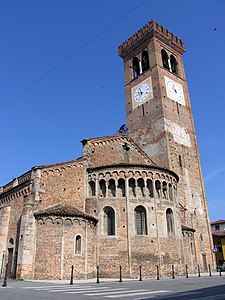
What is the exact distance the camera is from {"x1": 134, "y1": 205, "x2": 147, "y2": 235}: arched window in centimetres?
2358

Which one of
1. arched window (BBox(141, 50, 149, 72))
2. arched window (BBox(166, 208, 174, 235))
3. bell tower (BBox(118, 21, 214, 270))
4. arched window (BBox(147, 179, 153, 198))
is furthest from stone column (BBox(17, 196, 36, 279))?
arched window (BBox(141, 50, 149, 72))

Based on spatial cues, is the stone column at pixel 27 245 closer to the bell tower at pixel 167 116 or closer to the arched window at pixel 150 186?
the arched window at pixel 150 186

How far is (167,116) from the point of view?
3494 cm

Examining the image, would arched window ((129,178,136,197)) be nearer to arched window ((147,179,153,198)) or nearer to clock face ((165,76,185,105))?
arched window ((147,179,153,198))

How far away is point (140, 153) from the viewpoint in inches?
1222

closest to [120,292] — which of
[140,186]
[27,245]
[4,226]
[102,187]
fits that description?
[27,245]

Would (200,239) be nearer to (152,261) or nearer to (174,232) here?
(174,232)

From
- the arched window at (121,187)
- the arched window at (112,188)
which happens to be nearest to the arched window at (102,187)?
the arched window at (112,188)

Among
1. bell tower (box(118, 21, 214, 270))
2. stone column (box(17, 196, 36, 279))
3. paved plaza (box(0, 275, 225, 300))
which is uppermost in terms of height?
bell tower (box(118, 21, 214, 270))

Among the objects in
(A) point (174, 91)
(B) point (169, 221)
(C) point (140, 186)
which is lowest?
(B) point (169, 221)

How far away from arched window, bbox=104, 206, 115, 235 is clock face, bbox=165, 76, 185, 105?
19.3 m

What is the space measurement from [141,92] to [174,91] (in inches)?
173

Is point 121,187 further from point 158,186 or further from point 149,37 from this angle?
point 149,37

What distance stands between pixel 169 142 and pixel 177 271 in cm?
1479
